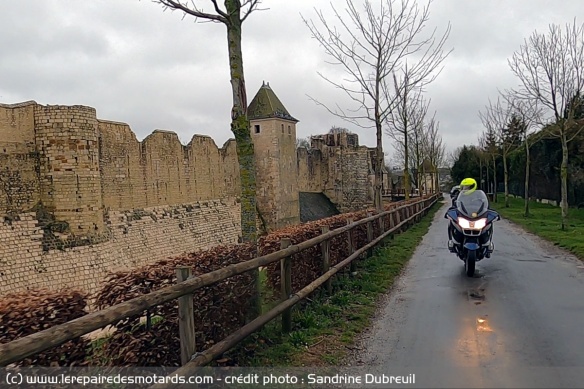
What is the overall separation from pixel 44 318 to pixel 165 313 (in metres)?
0.93

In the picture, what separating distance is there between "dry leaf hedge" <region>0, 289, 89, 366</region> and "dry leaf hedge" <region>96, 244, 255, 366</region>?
1.00 ft

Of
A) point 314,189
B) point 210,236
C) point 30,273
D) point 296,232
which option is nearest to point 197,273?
point 296,232

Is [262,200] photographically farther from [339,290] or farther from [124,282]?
[124,282]

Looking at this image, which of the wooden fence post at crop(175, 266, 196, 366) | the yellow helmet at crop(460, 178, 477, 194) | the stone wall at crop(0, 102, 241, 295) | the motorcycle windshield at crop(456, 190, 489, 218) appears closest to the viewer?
the wooden fence post at crop(175, 266, 196, 366)

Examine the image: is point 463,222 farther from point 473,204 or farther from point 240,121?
point 240,121

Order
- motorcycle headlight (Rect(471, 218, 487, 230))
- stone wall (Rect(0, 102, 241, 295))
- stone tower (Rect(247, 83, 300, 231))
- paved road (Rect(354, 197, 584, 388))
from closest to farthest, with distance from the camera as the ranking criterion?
paved road (Rect(354, 197, 584, 388)) < motorcycle headlight (Rect(471, 218, 487, 230)) < stone wall (Rect(0, 102, 241, 295)) < stone tower (Rect(247, 83, 300, 231))

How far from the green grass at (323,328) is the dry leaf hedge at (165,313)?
34cm

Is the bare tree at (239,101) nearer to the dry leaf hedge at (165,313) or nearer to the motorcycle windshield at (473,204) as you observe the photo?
the dry leaf hedge at (165,313)

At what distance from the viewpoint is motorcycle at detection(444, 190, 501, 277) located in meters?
8.92

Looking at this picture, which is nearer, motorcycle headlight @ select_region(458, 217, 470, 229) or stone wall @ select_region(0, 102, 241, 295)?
motorcycle headlight @ select_region(458, 217, 470, 229)

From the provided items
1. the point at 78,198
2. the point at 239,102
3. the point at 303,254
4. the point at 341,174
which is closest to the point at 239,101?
the point at 239,102

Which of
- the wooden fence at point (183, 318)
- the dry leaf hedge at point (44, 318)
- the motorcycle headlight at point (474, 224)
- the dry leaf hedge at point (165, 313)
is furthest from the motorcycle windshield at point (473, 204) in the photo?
the dry leaf hedge at point (44, 318)

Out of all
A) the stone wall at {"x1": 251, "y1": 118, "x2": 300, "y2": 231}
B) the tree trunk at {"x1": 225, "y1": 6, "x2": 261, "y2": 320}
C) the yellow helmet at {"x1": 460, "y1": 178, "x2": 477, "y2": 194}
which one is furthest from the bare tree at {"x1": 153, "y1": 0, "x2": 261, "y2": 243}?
the stone wall at {"x1": 251, "y1": 118, "x2": 300, "y2": 231}

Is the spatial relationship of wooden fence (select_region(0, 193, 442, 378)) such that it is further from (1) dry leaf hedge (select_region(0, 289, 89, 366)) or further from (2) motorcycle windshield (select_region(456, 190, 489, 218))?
(2) motorcycle windshield (select_region(456, 190, 489, 218))
